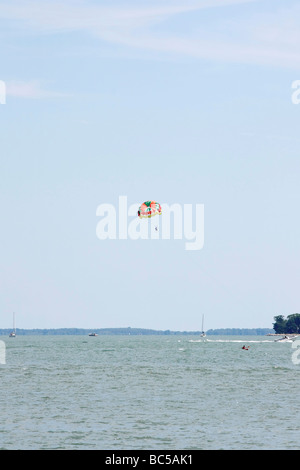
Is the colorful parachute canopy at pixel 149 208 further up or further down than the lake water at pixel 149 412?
further up

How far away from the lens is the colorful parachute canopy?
12274 cm

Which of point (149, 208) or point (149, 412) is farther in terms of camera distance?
point (149, 208)

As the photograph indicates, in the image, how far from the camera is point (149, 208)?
407 ft

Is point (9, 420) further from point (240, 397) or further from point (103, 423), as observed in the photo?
point (240, 397)

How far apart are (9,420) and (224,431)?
14.4 metres

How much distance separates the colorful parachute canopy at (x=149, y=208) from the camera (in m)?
123

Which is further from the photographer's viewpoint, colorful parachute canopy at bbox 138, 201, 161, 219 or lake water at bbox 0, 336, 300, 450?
colorful parachute canopy at bbox 138, 201, 161, 219

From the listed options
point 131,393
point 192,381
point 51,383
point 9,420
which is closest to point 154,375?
point 192,381

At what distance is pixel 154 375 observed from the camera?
338 ft

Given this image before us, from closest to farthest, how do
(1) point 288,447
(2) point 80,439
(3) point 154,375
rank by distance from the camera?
1. (1) point 288,447
2. (2) point 80,439
3. (3) point 154,375

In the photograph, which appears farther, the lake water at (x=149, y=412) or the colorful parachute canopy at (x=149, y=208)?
the colorful parachute canopy at (x=149, y=208)

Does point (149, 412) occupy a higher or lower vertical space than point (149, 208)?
lower

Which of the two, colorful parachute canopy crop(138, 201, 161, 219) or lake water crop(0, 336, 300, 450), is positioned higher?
colorful parachute canopy crop(138, 201, 161, 219)
